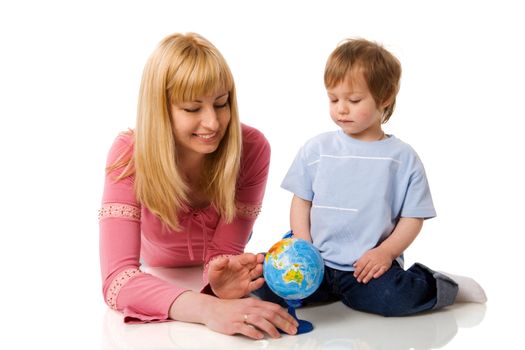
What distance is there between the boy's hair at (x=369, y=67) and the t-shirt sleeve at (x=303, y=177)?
0.36 metres

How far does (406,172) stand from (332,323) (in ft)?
2.33

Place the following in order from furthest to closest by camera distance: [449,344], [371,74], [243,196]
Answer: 1. [243,196]
2. [371,74]
3. [449,344]

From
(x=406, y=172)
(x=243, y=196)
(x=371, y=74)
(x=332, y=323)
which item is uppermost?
(x=371, y=74)

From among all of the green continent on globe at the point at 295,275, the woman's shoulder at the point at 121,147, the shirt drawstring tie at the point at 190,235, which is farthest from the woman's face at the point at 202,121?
the green continent on globe at the point at 295,275

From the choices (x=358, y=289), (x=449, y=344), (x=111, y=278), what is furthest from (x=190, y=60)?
(x=449, y=344)

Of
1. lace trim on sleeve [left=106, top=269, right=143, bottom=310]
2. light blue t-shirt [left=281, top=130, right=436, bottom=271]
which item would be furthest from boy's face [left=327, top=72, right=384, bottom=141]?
lace trim on sleeve [left=106, top=269, right=143, bottom=310]

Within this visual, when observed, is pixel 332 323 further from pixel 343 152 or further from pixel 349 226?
pixel 343 152

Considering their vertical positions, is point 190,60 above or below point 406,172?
above

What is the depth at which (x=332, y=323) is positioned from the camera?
10.8 feet

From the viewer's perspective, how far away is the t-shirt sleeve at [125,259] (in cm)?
324

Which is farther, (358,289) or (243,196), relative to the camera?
(243,196)

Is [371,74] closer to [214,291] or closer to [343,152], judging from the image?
[343,152]

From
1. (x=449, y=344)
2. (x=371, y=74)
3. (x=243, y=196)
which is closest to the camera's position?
(x=449, y=344)

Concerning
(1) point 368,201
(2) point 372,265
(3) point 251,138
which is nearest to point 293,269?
(2) point 372,265
